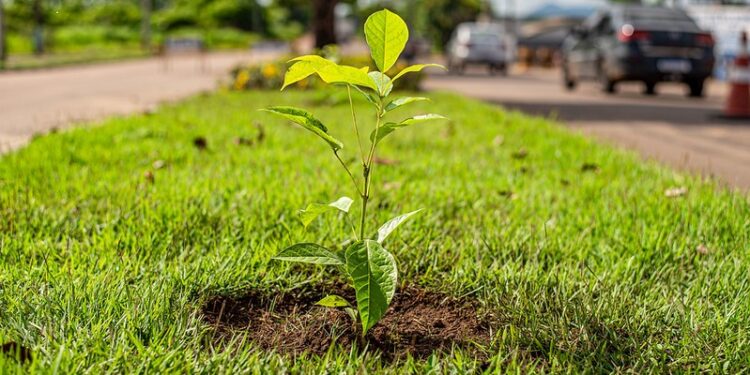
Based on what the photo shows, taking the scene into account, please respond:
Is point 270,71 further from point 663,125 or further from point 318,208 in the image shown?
point 318,208

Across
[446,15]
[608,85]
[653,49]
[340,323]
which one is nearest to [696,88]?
[653,49]

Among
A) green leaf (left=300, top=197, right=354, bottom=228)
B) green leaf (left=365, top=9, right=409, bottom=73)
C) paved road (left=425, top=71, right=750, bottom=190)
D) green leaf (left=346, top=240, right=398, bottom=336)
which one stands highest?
green leaf (left=365, top=9, right=409, bottom=73)

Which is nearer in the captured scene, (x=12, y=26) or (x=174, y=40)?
(x=174, y=40)

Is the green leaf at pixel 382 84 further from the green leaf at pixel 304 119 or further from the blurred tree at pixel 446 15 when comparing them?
the blurred tree at pixel 446 15

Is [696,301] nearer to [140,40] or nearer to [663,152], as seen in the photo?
[663,152]

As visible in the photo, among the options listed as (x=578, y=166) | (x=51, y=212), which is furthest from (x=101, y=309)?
(x=578, y=166)

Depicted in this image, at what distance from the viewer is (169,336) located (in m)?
2.03

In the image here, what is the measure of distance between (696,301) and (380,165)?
2.61 m

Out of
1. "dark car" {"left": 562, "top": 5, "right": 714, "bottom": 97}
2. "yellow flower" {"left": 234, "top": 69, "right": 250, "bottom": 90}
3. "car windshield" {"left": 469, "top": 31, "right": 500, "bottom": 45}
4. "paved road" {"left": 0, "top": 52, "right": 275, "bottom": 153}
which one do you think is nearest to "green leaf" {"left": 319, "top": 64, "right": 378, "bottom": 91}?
"paved road" {"left": 0, "top": 52, "right": 275, "bottom": 153}

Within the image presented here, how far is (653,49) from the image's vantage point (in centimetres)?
1438

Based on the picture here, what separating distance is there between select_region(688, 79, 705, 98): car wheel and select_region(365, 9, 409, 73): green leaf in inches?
557

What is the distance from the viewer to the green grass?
2035 mm

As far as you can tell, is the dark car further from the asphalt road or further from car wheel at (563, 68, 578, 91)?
car wheel at (563, 68, 578, 91)

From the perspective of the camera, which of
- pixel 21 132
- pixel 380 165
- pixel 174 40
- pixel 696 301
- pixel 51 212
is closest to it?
pixel 696 301
